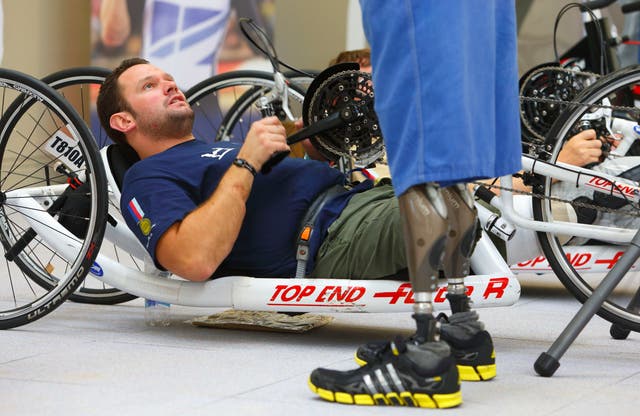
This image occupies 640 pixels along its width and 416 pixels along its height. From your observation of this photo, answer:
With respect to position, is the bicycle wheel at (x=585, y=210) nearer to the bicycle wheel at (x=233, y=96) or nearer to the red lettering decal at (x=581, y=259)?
the red lettering decal at (x=581, y=259)

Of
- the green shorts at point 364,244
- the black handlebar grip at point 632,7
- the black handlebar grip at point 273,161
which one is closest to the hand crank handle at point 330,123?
the black handlebar grip at point 273,161

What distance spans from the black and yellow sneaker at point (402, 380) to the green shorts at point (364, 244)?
1.76 ft

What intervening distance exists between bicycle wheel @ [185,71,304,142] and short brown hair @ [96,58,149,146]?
605mm

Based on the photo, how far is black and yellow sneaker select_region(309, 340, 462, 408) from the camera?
206cm

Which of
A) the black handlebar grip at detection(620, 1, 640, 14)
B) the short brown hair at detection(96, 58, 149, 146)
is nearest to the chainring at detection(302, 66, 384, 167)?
the short brown hair at detection(96, 58, 149, 146)

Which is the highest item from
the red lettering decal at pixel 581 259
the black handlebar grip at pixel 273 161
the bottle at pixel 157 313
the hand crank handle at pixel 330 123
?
the hand crank handle at pixel 330 123

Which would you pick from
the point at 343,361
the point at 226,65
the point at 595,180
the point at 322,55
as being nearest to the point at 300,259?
the point at 343,361

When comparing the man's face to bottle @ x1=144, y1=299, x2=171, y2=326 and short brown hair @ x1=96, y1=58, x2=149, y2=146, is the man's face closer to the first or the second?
short brown hair @ x1=96, y1=58, x2=149, y2=146

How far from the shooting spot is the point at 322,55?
7875 mm

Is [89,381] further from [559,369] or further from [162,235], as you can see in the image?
[559,369]

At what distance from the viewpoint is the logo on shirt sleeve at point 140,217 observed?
264 centimetres

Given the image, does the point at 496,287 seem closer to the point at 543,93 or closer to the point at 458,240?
the point at 458,240

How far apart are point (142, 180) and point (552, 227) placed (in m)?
1.10

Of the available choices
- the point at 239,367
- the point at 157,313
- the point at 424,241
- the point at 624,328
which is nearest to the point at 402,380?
the point at 424,241
